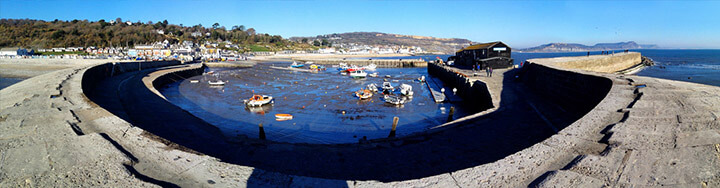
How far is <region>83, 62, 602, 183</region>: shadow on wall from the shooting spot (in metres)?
7.28

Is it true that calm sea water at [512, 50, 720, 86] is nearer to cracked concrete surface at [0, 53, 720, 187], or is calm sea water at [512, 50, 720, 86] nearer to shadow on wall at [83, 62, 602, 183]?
shadow on wall at [83, 62, 602, 183]

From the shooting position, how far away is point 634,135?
5.89m

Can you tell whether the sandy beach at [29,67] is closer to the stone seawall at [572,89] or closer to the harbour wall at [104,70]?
the harbour wall at [104,70]

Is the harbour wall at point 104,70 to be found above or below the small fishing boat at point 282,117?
above

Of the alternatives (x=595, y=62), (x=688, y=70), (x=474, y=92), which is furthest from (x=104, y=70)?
(x=688, y=70)

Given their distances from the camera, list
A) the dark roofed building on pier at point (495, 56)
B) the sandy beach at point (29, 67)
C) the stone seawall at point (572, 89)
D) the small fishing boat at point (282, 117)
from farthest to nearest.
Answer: the sandy beach at point (29, 67) → the dark roofed building on pier at point (495, 56) → the small fishing boat at point (282, 117) → the stone seawall at point (572, 89)

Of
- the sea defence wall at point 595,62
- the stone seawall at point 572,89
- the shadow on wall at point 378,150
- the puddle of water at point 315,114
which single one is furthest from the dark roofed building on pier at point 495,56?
the shadow on wall at point 378,150

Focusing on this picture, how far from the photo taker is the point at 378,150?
8922mm

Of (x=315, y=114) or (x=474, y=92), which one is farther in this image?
(x=474, y=92)

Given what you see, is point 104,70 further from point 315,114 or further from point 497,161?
point 497,161

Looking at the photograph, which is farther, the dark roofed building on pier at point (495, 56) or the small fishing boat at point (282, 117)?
the dark roofed building on pier at point (495, 56)

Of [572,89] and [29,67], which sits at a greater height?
[29,67]

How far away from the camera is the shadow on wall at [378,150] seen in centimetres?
728

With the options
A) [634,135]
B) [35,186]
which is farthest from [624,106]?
[35,186]
